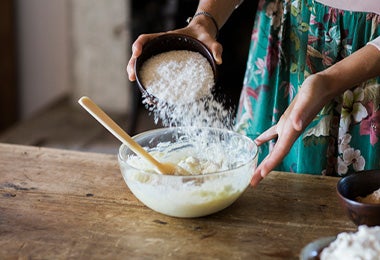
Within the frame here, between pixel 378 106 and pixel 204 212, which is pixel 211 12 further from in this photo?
pixel 204 212

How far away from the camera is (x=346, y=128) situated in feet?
5.16

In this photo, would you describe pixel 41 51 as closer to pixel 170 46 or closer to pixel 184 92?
pixel 170 46

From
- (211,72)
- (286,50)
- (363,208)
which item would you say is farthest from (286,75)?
(363,208)

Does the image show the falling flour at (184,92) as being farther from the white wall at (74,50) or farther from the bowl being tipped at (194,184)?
the white wall at (74,50)

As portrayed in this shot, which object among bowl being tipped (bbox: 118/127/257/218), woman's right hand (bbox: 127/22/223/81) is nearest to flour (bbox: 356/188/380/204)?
bowl being tipped (bbox: 118/127/257/218)

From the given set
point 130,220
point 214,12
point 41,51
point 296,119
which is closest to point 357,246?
point 296,119

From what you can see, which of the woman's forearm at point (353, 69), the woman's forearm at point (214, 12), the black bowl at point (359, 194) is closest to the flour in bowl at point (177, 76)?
the woman's forearm at point (214, 12)

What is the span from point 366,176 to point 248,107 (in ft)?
2.00

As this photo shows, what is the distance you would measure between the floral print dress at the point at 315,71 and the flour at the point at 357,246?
1.95ft

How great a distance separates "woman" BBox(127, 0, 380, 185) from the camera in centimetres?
153

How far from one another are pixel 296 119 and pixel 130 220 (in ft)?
1.25

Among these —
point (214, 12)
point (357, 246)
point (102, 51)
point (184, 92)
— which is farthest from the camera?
point (102, 51)

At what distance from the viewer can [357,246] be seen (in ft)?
3.17

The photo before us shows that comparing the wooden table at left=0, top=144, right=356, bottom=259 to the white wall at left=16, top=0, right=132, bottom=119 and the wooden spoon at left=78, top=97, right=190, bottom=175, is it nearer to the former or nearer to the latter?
the wooden spoon at left=78, top=97, right=190, bottom=175
